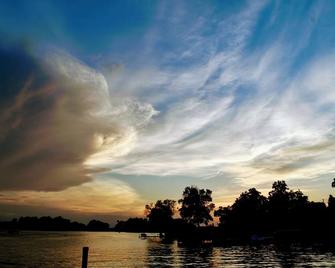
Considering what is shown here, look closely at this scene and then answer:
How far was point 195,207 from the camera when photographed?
620ft

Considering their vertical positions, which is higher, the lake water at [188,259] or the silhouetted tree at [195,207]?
the silhouetted tree at [195,207]

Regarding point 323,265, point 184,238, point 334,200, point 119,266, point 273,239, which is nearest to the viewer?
point 323,265

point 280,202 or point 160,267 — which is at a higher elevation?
point 280,202

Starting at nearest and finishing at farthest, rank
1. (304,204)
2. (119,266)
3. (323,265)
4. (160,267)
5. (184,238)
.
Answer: (323,265) < (160,267) < (119,266) < (184,238) < (304,204)

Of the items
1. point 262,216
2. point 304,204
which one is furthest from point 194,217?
point 304,204

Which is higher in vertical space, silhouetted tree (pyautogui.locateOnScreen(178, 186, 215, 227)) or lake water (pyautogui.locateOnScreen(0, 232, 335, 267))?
silhouetted tree (pyautogui.locateOnScreen(178, 186, 215, 227))

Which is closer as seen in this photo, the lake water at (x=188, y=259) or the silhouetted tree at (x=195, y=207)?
the lake water at (x=188, y=259)

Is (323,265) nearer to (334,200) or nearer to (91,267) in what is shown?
(91,267)

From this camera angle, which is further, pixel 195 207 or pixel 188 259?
pixel 195 207

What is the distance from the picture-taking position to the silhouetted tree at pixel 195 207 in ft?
619

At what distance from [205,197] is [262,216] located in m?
34.9

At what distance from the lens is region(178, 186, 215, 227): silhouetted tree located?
188762 millimetres

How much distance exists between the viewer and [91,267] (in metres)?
61.5

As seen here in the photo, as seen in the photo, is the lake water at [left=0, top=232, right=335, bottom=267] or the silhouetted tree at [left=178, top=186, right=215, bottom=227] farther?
the silhouetted tree at [left=178, top=186, right=215, bottom=227]
